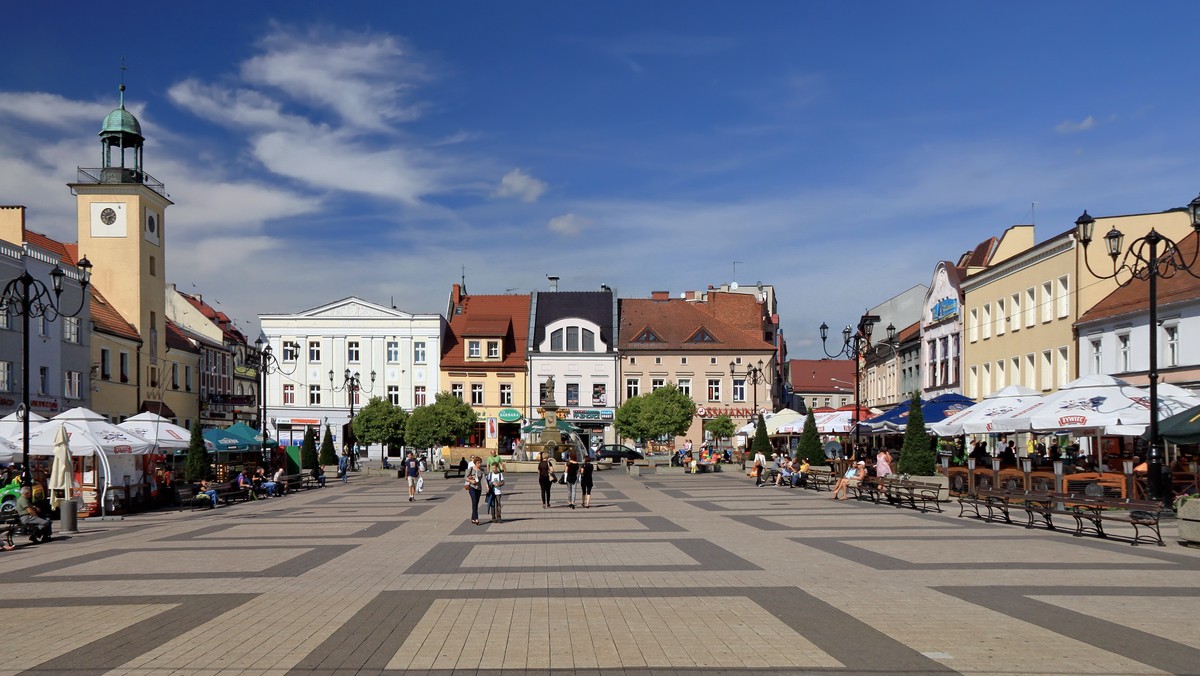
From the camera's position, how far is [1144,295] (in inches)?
1375

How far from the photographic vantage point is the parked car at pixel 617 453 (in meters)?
61.5

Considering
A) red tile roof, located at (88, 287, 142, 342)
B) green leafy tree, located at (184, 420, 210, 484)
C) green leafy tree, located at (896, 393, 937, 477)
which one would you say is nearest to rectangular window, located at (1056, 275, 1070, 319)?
green leafy tree, located at (896, 393, 937, 477)

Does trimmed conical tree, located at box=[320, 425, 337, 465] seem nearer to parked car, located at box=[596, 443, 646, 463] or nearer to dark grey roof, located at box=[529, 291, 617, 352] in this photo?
parked car, located at box=[596, 443, 646, 463]

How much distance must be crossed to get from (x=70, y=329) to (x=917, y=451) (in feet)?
116

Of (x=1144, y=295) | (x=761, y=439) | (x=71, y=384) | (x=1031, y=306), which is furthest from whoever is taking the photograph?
(x=71, y=384)

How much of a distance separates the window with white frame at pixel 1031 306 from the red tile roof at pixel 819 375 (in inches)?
2574

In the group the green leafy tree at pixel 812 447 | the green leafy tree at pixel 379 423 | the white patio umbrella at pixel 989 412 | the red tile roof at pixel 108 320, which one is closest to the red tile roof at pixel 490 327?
the green leafy tree at pixel 379 423

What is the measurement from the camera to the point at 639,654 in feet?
28.3

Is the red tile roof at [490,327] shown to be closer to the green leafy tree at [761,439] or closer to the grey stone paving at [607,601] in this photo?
the green leafy tree at [761,439]

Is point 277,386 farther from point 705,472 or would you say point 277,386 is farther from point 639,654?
point 639,654

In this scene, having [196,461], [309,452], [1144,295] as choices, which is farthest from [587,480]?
[309,452]

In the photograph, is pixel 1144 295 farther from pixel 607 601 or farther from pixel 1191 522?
pixel 607 601

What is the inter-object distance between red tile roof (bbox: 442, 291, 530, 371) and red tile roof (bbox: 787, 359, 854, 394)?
43.5 m

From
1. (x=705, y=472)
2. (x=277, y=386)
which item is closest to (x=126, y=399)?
(x=277, y=386)
